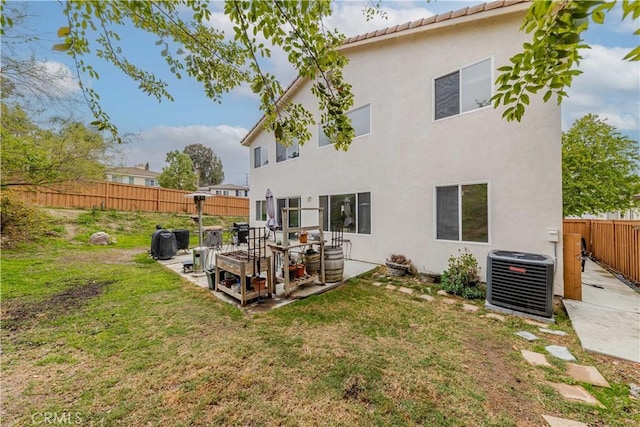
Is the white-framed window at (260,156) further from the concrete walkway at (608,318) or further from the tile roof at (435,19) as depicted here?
the concrete walkway at (608,318)

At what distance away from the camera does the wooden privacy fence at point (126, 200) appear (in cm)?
1210

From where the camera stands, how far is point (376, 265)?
7074 mm

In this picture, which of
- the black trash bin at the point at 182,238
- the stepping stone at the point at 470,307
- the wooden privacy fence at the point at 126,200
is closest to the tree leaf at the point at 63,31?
the stepping stone at the point at 470,307

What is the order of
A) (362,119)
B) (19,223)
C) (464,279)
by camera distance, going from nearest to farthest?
(464,279) < (362,119) < (19,223)

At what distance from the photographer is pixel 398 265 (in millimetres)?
6281

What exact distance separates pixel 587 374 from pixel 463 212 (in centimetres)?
345

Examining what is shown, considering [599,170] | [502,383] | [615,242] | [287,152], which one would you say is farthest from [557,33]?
[599,170]

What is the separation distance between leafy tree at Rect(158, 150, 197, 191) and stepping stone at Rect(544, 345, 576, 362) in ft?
102

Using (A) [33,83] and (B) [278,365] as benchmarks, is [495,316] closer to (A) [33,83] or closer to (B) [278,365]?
(B) [278,365]

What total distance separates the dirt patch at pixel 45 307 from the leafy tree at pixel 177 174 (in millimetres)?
25585

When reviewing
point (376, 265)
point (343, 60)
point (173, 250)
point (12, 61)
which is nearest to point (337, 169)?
point (376, 265)

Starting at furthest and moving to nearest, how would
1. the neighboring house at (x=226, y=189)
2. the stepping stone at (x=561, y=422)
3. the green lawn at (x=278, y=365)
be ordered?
the neighboring house at (x=226, y=189) < the green lawn at (x=278, y=365) < the stepping stone at (x=561, y=422)

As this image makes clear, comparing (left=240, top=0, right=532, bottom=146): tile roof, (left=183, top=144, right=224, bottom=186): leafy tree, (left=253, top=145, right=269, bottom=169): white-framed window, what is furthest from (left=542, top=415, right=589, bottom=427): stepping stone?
(left=183, top=144, right=224, bottom=186): leafy tree

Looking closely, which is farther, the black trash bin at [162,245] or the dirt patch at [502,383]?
the black trash bin at [162,245]
